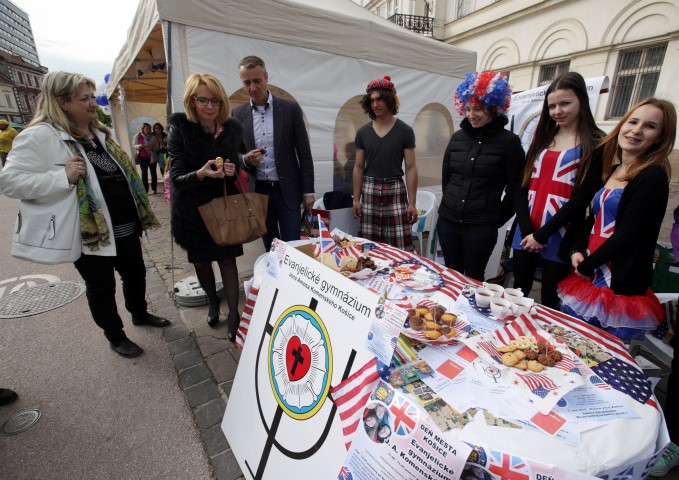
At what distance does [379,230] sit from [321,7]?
2.31 meters

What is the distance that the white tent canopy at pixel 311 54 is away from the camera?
104 inches

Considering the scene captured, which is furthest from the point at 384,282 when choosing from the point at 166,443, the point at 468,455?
the point at 166,443

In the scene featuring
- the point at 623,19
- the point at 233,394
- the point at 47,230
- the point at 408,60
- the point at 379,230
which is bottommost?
the point at 233,394

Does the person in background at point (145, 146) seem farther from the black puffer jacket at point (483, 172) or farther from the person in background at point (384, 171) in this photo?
the black puffer jacket at point (483, 172)

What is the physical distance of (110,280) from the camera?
2150 mm

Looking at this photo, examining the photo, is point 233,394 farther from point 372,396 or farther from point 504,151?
point 504,151

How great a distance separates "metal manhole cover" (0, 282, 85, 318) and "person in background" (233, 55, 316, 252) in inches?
86.9

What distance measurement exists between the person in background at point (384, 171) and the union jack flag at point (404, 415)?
2.08 meters

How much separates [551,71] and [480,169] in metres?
14.2

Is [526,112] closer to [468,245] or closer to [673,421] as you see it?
[468,245]

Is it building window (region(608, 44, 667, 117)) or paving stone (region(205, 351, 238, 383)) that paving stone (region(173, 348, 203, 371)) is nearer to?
paving stone (region(205, 351, 238, 383))

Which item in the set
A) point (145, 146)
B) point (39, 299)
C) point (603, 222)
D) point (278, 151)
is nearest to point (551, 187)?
point (603, 222)

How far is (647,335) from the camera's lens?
1.80 metres

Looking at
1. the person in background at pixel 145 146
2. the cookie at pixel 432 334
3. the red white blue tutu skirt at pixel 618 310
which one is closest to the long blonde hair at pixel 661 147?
the red white blue tutu skirt at pixel 618 310
